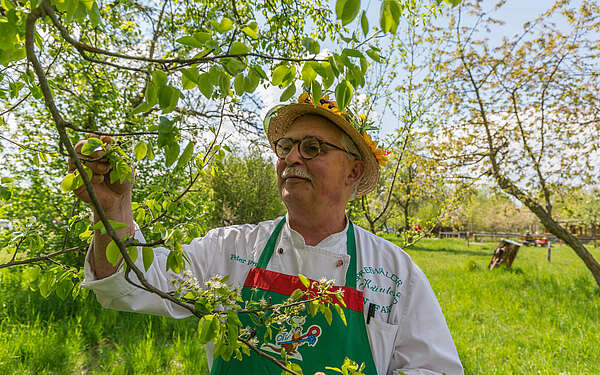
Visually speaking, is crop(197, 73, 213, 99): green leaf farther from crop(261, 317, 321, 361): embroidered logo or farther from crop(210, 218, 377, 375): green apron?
crop(261, 317, 321, 361): embroidered logo

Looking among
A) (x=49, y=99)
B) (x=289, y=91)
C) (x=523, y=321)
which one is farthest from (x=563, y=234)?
(x=49, y=99)

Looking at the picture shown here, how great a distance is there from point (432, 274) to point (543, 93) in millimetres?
6534

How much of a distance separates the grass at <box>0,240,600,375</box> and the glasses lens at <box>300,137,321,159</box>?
2.91 meters

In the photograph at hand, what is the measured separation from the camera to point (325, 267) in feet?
6.97

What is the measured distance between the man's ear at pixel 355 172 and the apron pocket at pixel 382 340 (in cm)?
101

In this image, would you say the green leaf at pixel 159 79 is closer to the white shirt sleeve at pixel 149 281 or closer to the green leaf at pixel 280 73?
the green leaf at pixel 280 73

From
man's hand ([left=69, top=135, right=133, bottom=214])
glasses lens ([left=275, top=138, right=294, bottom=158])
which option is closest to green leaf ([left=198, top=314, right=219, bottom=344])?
man's hand ([left=69, top=135, right=133, bottom=214])

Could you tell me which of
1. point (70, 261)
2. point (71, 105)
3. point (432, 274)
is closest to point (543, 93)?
point (432, 274)

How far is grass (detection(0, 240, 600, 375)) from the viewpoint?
3600mm

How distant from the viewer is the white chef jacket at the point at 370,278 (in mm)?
1845

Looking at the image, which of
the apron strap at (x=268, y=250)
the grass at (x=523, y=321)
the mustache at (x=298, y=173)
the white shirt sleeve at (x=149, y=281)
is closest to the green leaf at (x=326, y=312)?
the white shirt sleeve at (x=149, y=281)

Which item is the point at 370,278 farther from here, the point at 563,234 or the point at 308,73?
the point at 563,234

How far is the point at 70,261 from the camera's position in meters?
5.52

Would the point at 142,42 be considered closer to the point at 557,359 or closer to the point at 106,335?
the point at 106,335
